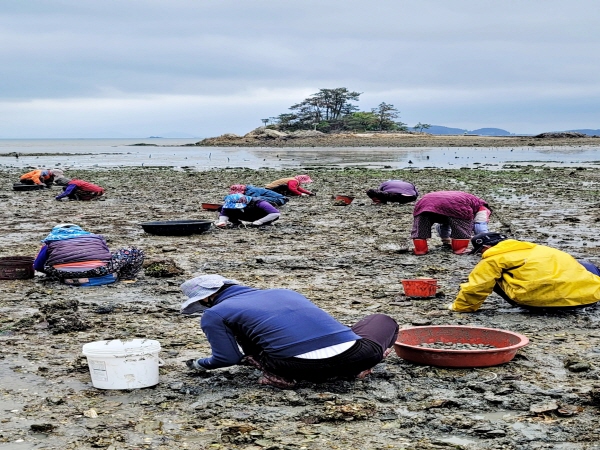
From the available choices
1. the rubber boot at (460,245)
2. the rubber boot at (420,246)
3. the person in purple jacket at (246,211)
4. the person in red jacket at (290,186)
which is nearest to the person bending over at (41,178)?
the person in red jacket at (290,186)

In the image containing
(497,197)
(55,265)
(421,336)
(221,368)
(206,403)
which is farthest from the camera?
(497,197)

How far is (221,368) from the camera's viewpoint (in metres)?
6.14

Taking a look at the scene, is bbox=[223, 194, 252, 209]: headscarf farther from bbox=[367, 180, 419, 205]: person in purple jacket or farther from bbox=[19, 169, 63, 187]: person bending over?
bbox=[19, 169, 63, 187]: person bending over

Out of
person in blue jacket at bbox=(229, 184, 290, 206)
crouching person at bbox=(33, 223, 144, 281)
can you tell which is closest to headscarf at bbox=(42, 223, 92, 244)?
crouching person at bbox=(33, 223, 144, 281)

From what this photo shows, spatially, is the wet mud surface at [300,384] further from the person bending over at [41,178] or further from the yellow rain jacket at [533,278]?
the person bending over at [41,178]

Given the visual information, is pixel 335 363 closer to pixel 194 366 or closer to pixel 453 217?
pixel 194 366

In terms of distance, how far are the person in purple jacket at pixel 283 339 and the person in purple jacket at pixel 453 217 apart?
5.54 meters

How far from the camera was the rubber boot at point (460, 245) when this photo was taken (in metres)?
11.3

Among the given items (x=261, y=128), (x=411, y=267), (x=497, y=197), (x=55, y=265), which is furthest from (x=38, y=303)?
(x=261, y=128)

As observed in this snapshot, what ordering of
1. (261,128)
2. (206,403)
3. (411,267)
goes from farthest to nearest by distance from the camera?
(261,128), (411,267), (206,403)

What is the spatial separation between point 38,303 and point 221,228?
5.86 m

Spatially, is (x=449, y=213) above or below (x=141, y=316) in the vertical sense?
above

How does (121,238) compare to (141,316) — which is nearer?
(141,316)

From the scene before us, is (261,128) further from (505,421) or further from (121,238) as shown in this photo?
(505,421)
